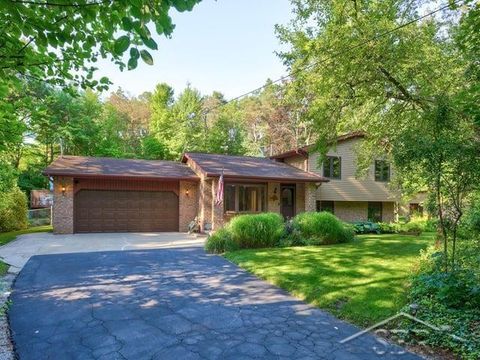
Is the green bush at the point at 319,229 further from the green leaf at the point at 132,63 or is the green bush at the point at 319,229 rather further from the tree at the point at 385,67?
the green leaf at the point at 132,63

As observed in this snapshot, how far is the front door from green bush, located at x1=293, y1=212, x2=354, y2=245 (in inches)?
237

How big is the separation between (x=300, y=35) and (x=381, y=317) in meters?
8.46

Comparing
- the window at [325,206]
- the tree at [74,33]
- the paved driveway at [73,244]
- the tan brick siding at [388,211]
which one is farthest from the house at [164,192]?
the tree at [74,33]

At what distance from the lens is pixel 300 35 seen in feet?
34.4

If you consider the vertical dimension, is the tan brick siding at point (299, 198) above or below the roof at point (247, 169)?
below

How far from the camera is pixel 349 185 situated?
20.4m

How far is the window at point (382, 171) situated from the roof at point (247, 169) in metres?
5.18

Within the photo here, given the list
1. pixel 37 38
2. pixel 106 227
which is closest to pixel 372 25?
pixel 37 38

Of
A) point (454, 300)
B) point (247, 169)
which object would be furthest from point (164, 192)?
point (454, 300)

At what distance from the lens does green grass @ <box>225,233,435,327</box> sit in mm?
5336

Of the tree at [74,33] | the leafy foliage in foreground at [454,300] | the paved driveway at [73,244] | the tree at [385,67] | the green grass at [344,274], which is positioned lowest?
the paved driveway at [73,244]

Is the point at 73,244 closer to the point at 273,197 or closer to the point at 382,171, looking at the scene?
the point at 273,197

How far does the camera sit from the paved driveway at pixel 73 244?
1039 cm

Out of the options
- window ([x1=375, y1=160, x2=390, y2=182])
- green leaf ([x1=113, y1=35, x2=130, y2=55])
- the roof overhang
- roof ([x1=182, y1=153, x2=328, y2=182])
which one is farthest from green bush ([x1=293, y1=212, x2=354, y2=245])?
green leaf ([x1=113, y1=35, x2=130, y2=55])
